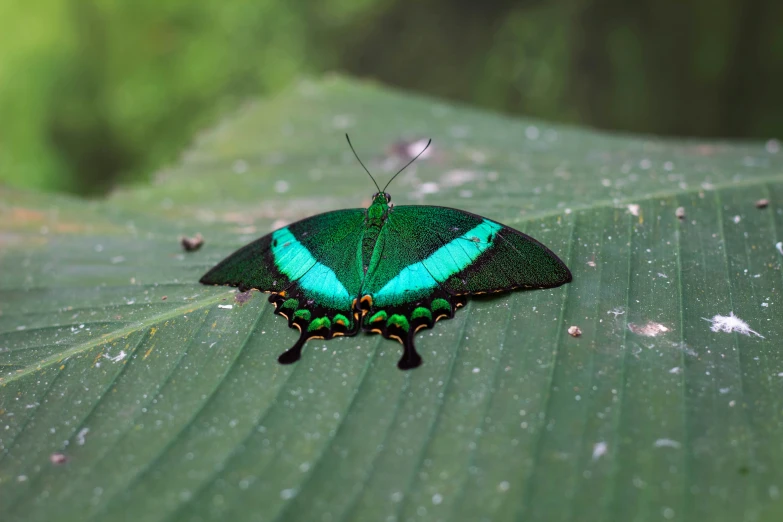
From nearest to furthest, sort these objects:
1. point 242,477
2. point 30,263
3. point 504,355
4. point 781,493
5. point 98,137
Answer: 1. point 781,493
2. point 242,477
3. point 504,355
4. point 30,263
5. point 98,137

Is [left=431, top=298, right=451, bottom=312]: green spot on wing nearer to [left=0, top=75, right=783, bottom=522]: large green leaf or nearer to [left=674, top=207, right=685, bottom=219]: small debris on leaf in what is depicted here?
[left=0, top=75, right=783, bottom=522]: large green leaf

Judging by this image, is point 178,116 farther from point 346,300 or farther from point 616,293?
point 616,293

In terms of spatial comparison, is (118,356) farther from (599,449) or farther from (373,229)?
(599,449)

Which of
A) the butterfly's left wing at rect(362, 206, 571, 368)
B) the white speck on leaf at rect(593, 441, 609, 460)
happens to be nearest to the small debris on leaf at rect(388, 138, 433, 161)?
the butterfly's left wing at rect(362, 206, 571, 368)

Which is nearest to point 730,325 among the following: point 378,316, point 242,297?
point 378,316

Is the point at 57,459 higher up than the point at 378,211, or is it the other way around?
the point at 378,211

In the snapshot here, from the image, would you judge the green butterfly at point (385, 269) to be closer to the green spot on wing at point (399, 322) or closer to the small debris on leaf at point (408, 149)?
the green spot on wing at point (399, 322)

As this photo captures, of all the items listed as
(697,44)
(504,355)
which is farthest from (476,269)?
(697,44)
